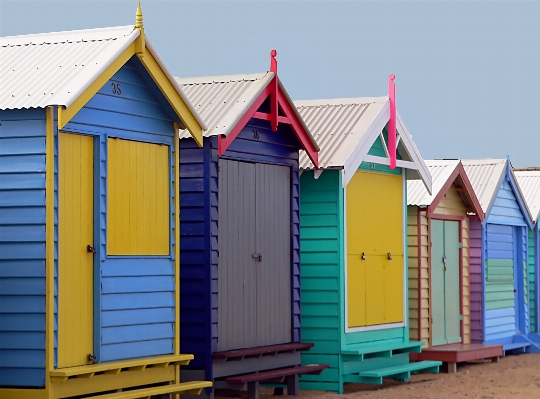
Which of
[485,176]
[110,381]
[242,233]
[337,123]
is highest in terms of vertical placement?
[337,123]

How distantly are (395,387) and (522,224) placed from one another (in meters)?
7.92

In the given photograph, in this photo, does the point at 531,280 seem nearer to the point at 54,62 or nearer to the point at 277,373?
the point at 277,373

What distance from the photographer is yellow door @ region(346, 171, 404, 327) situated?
49.9 feet

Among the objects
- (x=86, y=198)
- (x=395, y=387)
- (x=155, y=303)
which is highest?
(x=86, y=198)

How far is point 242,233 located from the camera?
1312 centimetres

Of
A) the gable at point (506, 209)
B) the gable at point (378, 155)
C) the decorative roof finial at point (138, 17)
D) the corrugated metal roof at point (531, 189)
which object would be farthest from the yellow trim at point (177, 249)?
the corrugated metal roof at point (531, 189)

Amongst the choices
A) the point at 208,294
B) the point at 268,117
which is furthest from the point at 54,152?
the point at 268,117

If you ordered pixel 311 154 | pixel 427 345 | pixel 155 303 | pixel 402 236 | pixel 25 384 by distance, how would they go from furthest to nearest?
pixel 427 345, pixel 402 236, pixel 311 154, pixel 155 303, pixel 25 384

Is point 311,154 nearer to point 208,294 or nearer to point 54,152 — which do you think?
point 208,294

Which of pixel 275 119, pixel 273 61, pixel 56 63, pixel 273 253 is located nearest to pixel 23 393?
pixel 56 63

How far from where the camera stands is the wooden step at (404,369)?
14.9 m

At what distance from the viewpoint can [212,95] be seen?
13508 mm

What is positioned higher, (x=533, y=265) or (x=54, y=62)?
(x=54, y=62)

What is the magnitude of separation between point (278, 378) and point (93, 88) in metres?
5.09
